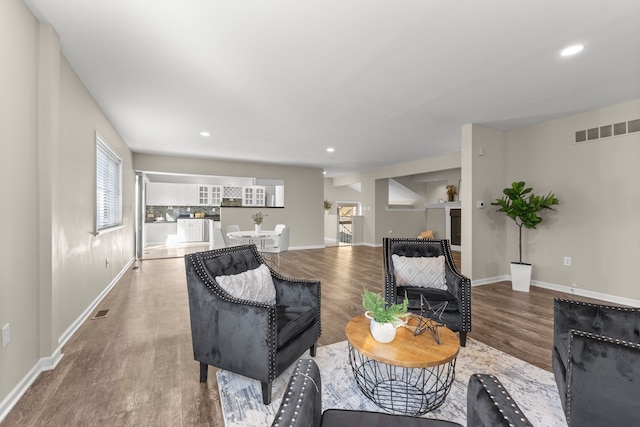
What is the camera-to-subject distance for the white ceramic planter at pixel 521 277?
4.25 metres

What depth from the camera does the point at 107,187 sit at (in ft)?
14.3

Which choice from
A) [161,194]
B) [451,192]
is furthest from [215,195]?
[451,192]

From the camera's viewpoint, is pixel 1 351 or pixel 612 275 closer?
pixel 1 351

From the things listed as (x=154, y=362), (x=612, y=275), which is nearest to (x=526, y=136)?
(x=612, y=275)

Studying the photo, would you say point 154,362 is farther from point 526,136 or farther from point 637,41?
point 526,136

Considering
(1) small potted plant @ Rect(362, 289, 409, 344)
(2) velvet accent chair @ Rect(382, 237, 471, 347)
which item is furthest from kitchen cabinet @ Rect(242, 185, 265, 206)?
(1) small potted plant @ Rect(362, 289, 409, 344)

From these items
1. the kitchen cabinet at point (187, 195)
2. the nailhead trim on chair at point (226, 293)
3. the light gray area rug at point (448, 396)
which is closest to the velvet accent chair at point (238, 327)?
the nailhead trim on chair at point (226, 293)

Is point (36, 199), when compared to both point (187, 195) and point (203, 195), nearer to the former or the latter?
point (187, 195)

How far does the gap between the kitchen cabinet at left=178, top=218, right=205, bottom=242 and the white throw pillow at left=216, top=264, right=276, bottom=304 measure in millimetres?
8512

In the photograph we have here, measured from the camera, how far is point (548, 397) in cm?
182

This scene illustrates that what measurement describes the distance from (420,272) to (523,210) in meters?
2.52

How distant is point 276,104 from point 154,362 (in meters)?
3.06

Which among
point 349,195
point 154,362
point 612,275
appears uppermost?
point 349,195

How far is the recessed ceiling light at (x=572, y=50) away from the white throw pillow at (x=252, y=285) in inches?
124
